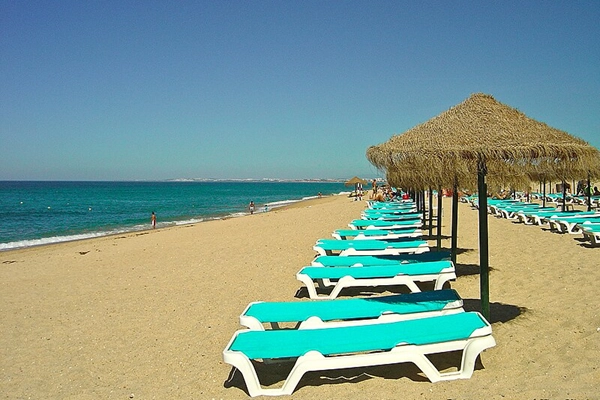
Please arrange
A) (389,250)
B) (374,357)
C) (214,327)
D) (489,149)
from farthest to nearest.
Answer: (389,250) < (214,327) < (489,149) < (374,357)

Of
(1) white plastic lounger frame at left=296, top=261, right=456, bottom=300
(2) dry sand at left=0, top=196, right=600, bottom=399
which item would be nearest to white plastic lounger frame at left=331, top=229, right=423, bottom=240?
(2) dry sand at left=0, top=196, right=600, bottom=399

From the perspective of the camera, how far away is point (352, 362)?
3.43m

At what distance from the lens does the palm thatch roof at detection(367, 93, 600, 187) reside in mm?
3744

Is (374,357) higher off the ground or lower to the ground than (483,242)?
lower

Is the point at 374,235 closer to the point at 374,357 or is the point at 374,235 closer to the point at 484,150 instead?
the point at 484,150

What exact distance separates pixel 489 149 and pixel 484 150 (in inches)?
1.5

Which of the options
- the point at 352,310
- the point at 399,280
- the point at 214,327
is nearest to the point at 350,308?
the point at 352,310

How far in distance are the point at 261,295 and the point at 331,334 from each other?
2.84 m

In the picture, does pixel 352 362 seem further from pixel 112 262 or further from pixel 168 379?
pixel 112 262


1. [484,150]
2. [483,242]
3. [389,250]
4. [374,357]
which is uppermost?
[484,150]

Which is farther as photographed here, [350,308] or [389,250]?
[389,250]

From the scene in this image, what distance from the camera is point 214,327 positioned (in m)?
5.21

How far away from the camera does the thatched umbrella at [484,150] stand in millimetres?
3746

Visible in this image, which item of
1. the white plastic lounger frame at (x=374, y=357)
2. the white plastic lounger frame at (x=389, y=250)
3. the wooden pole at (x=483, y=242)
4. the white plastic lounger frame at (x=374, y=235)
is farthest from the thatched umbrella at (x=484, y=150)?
the white plastic lounger frame at (x=374, y=235)
